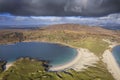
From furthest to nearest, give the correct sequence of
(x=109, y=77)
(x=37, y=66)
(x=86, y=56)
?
(x=86, y=56) < (x=37, y=66) < (x=109, y=77)

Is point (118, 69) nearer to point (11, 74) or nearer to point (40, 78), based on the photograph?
point (40, 78)

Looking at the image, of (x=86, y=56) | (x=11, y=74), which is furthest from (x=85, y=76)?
(x=86, y=56)

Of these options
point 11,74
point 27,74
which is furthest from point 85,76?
point 11,74

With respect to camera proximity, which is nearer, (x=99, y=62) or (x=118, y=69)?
(x=118, y=69)

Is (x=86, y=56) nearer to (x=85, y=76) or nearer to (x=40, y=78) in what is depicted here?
(x=85, y=76)

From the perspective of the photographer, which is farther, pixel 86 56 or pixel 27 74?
pixel 86 56

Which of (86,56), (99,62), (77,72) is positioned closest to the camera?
(77,72)

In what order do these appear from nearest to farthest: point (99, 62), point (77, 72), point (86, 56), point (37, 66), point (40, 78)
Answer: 1. point (40, 78)
2. point (77, 72)
3. point (37, 66)
4. point (99, 62)
5. point (86, 56)

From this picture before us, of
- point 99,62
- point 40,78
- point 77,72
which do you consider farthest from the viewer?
point 99,62

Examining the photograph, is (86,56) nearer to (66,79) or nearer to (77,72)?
(77,72)
